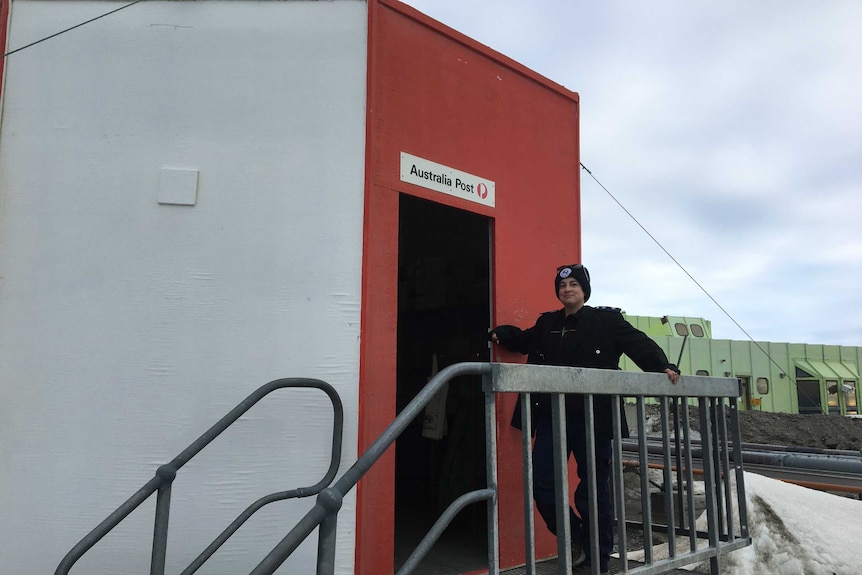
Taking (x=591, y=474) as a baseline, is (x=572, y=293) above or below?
above

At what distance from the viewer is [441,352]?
5648mm

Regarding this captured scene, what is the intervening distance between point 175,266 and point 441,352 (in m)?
2.72

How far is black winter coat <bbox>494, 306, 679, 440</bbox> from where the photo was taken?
134 inches

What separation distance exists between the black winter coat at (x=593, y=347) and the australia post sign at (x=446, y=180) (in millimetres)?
946

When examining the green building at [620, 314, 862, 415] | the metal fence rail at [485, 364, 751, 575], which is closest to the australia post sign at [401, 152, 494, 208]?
the metal fence rail at [485, 364, 751, 575]

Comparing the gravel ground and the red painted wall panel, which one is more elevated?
the red painted wall panel

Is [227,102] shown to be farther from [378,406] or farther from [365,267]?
[378,406]

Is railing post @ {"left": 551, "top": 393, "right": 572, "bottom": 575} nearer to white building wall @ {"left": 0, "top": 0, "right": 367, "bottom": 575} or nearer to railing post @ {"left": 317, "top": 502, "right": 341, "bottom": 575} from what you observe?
railing post @ {"left": 317, "top": 502, "right": 341, "bottom": 575}

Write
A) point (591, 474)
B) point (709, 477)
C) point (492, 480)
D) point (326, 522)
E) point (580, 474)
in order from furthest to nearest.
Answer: point (580, 474) → point (709, 477) → point (591, 474) → point (492, 480) → point (326, 522)

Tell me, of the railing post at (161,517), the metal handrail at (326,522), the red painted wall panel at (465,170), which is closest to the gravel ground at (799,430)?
the red painted wall panel at (465,170)

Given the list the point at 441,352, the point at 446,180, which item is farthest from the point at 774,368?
the point at 446,180

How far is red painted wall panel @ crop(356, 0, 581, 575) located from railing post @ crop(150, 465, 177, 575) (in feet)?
3.17

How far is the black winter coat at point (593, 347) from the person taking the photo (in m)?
3.41

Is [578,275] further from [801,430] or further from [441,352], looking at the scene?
[801,430]
